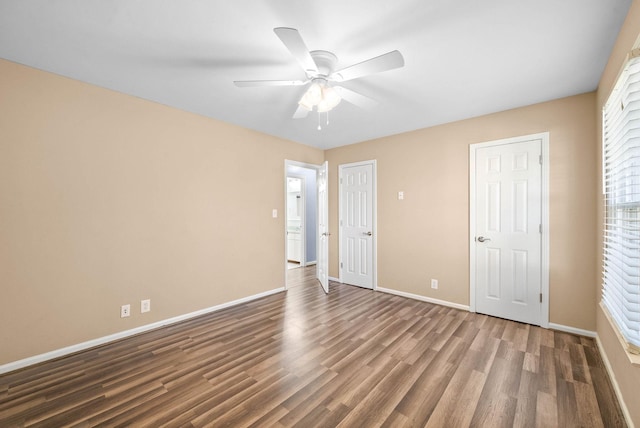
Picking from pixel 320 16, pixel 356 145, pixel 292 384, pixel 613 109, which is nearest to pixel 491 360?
pixel 292 384

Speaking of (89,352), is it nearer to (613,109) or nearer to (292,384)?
(292,384)

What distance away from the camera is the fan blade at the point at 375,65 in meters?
1.54

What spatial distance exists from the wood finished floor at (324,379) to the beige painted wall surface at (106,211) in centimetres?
41

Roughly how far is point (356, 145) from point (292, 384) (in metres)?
3.70

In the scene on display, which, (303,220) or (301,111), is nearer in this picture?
(301,111)

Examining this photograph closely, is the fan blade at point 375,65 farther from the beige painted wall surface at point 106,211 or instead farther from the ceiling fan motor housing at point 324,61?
the beige painted wall surface at point 106,211

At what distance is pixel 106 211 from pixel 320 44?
2529 mm

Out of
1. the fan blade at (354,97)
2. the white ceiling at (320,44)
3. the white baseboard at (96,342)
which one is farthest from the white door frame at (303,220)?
the fan blade at (354,97)

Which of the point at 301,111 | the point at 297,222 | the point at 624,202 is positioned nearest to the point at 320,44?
the point at 301,111

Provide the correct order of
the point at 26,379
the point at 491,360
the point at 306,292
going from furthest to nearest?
the point at 306,292, the point at 491,360, the point at 26,379

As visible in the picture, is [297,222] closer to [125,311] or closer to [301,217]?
[301,217]

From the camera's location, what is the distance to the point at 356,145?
178 inches

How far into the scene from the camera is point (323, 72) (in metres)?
2.10

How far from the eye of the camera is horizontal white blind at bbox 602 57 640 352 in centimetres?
139
